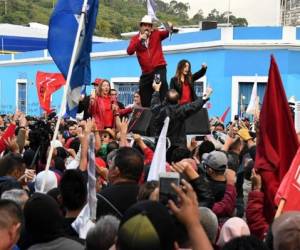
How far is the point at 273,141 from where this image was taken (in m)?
4.97

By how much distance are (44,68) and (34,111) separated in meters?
2.08

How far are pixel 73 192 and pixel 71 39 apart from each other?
246cm

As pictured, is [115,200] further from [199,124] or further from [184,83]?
[184,83]

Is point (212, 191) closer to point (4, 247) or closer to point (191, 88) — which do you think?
point (4, 247)

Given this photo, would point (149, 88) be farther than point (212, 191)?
Yes

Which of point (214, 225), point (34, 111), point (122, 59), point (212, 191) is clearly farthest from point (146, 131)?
point (34, 111)

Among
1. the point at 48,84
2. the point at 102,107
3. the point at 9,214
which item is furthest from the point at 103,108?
the point at 9,214

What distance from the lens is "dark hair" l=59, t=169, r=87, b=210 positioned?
4398 mm

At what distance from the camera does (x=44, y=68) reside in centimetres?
3162

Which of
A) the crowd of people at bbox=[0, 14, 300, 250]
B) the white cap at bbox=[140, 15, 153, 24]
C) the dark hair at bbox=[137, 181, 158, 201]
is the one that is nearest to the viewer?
the crowd of people at bbox=[0, 14, 300, 250]

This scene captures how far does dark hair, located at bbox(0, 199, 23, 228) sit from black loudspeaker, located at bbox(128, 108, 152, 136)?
5.10 m

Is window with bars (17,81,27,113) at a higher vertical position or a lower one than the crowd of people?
lower

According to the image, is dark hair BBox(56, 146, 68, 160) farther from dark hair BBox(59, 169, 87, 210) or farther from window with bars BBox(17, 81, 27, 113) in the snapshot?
window with bars BBox(17, 81, 27, 113)

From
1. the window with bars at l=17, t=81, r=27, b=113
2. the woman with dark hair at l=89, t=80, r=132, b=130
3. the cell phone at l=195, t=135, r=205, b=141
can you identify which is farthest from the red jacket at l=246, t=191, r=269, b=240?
the window with bars at l=17, t=81, r=27, b=113
